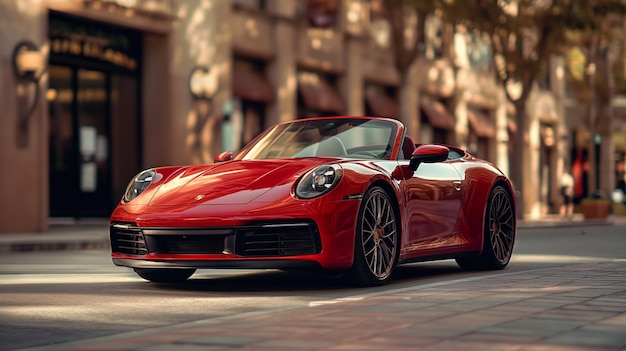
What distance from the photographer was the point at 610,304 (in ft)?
23.1

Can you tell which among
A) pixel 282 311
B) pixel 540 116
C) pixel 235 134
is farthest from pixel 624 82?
pixel 282 311

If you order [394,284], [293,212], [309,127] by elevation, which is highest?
[309,127]

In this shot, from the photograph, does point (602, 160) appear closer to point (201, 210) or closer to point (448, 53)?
point (448, 53)

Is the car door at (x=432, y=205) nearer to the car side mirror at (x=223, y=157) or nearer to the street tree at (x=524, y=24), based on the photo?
the car side mirror at (x=223, y=157)

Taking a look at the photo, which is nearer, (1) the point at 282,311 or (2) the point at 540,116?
(1) the point at 282,311

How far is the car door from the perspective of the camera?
925 cm

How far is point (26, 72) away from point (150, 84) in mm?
4902

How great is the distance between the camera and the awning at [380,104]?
33.6m

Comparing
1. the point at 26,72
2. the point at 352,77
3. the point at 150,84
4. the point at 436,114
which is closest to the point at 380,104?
the point at 352,77

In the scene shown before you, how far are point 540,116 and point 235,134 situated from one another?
988 inches

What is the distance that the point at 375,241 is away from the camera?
28.6 feet

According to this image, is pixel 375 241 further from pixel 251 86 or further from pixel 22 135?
pixel 251 86

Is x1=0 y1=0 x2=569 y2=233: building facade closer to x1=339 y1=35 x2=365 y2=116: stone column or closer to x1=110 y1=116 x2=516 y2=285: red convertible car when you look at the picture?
x1=339 y1=35 x2=365 y2=116: stone column

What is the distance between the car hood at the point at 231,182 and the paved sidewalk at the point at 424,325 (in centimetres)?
126
